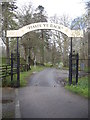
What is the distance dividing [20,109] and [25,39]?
53.8ft

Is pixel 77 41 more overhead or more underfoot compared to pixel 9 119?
more overhead

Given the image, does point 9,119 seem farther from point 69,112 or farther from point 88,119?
point 88,119

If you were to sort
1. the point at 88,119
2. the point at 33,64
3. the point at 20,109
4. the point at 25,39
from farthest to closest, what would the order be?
1. the point at 33,64
2. the point at 25,39
3. the point at 20,109
4. the point at 88,119

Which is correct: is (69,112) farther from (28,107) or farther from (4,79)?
(4,79)

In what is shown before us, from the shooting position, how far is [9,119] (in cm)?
456

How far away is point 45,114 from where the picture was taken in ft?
15.9

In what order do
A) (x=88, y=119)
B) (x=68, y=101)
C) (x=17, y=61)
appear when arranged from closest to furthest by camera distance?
(x=88, y=119) → (x=68, y=101) → (x=17, y=61)

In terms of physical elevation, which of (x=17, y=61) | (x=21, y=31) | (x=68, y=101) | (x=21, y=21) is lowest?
(x=68, y=101)

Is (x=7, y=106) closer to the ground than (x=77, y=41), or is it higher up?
closer to the ground

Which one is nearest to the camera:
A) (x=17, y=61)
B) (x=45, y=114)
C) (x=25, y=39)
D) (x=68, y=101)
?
(x=45, y=114)

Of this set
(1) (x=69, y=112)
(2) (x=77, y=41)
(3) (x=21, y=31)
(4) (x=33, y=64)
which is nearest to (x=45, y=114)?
(1) (x=69, y=112)

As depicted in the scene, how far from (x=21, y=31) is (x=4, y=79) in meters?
2.83

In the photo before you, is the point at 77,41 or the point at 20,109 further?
the point at 77,41

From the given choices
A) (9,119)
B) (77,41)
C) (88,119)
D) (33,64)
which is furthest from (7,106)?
(33,64)
